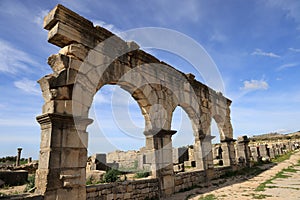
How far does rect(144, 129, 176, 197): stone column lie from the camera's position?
7316 millimetres

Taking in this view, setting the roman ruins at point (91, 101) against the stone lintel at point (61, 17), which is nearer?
the roman ruins at point (91, 101)

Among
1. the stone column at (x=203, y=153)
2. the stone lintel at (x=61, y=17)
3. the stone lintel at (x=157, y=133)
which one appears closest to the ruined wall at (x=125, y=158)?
the stone column at (x=203, y=153)

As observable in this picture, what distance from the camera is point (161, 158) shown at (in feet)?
24.7

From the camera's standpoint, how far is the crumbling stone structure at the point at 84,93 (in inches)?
185

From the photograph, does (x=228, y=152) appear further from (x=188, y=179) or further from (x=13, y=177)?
(x=13, y=177)

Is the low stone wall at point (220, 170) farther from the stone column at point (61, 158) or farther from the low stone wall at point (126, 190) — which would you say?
the stone column at point (61, 158)

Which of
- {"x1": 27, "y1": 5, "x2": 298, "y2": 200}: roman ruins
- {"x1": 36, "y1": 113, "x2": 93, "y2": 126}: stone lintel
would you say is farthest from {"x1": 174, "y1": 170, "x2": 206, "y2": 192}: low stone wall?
{"x1": 36, "y1": 113, "x2": 93, "y2": 126}: stone lintel

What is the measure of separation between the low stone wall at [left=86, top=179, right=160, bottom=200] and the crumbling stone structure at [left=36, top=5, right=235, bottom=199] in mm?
311

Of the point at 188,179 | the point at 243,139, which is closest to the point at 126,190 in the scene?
the point at 188,179

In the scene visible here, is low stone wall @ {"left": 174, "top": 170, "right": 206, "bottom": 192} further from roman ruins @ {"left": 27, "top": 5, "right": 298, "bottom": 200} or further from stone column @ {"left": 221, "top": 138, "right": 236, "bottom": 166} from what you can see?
stone column @ {"left": 221, "top": 138, "right": 236, "bottom": 166}

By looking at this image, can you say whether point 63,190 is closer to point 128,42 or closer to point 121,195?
point 121,195

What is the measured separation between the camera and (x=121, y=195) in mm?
5941

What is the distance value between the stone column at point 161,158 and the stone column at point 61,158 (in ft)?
9.10

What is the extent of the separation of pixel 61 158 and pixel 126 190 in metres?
2.18
